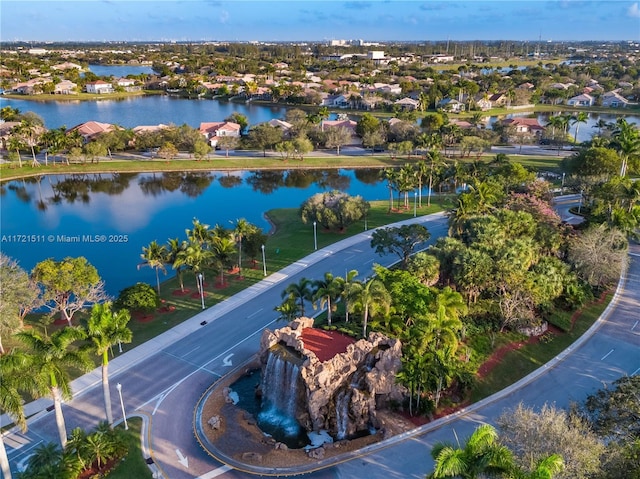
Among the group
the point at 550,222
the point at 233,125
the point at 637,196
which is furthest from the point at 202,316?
the point at 233,125

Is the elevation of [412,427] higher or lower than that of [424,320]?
lower

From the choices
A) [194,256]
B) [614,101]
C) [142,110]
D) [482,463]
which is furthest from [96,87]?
[482,463]

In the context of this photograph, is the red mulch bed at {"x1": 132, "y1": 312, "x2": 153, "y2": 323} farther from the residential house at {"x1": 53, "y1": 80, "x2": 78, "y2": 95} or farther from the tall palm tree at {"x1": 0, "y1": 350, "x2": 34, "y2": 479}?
the residential house at {"x1": 53, "y1": 80, "x2": 78, "y2": 95}

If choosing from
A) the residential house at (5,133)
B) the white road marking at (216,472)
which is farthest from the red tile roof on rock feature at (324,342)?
the residential house at (5,133)

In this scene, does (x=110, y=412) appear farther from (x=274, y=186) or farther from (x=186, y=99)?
(x=186, y=99)

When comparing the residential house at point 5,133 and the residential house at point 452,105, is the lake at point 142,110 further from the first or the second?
the residential house at point 452,105

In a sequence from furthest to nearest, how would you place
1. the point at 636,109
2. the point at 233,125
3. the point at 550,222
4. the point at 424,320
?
the point at 636,109, the point at 233,125, the point at 550,222, the point at 424,320
